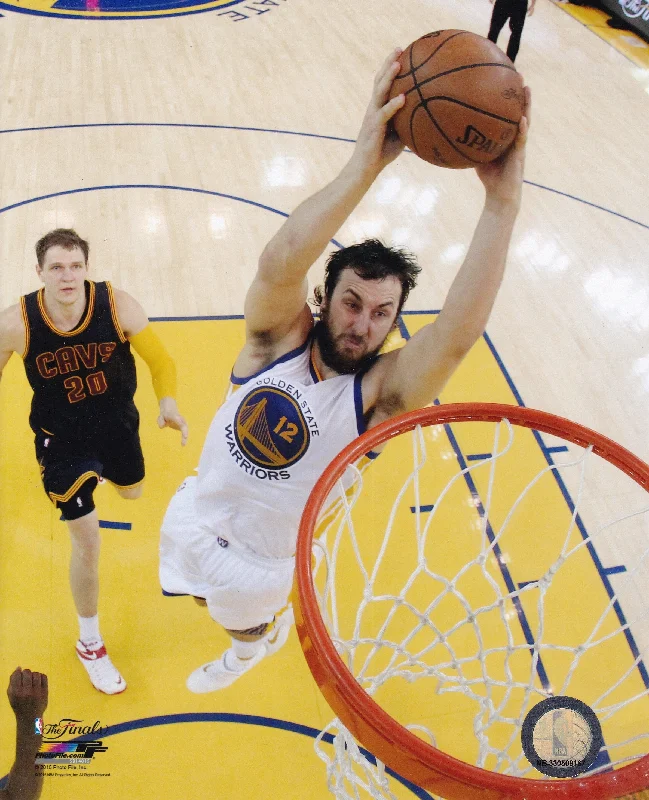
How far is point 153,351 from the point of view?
289 centimetres

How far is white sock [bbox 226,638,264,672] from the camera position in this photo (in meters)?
2.77

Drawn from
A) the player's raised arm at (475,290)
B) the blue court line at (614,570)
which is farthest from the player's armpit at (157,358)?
the blue court line at (614,570)

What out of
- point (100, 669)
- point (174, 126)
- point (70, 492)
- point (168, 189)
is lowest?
point (100, 669)

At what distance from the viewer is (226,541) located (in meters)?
2.50

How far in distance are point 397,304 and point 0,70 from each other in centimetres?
674

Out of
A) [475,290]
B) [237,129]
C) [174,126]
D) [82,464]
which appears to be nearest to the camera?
[475,290]

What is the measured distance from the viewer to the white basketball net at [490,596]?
9.09 feet

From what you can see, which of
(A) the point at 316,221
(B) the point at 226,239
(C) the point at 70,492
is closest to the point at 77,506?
(C) the point at 70,492

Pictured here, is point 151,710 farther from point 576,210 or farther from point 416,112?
point 576,210

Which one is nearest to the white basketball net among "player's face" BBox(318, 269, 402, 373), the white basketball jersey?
the white basketball jersey

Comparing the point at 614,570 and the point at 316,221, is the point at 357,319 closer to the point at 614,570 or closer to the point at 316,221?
the point at 316,221

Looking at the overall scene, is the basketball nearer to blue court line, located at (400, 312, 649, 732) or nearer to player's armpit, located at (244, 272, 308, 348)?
player's armpit, located at (244, 272, 308, 348)

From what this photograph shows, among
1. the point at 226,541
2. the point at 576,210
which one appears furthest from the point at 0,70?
the point at 226,541

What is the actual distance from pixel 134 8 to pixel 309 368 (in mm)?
8234
